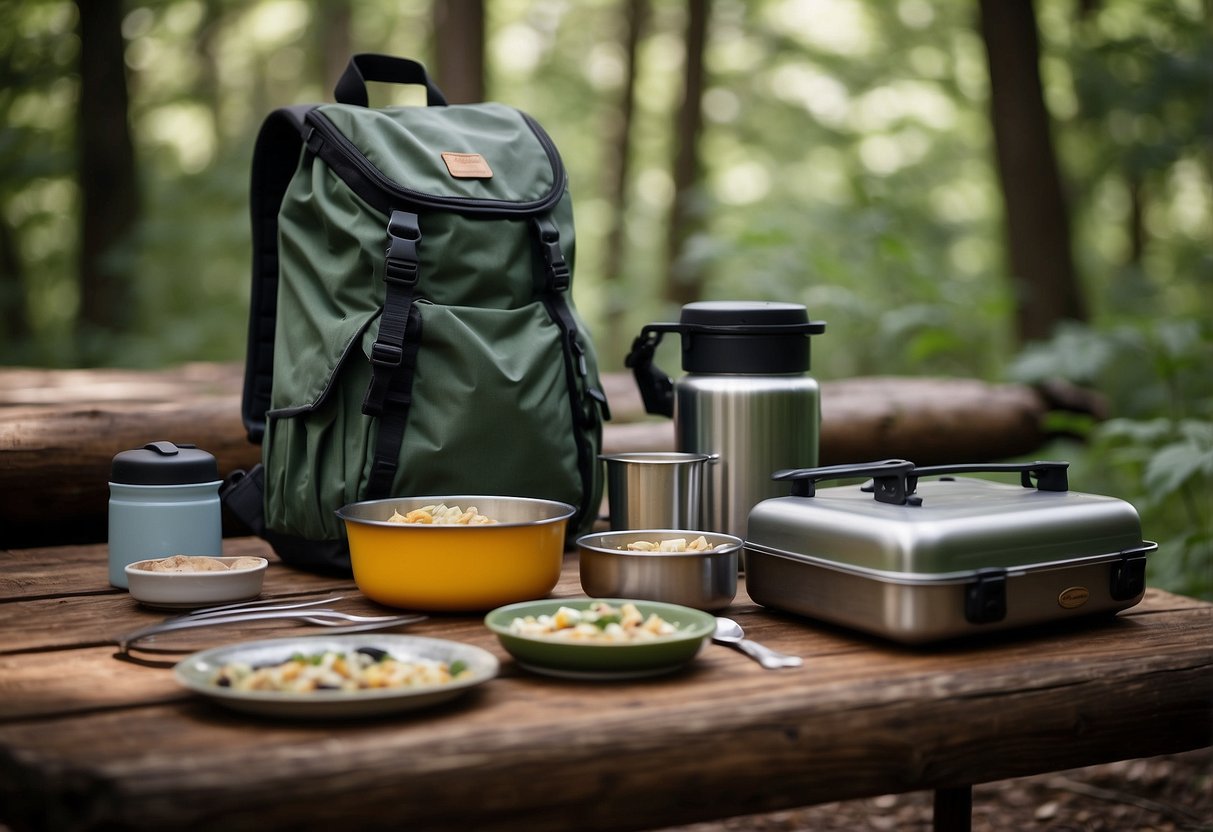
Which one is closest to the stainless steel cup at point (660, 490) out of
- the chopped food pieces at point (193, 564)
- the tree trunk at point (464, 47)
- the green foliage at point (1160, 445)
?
the chopped food pieces at point (193, 564)

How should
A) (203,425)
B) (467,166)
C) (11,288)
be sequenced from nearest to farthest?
(467,166), (203,425), (11,288)

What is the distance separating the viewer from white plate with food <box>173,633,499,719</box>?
3.84 ft

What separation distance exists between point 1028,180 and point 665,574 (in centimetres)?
491

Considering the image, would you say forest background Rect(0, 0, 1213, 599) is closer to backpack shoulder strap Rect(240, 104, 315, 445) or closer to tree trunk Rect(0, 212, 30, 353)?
tree trunk Rect(0, 212, 30, 353)

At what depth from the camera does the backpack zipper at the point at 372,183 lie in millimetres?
1923

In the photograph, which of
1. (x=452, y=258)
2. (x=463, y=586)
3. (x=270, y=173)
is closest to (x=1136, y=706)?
(x=463, y=586)

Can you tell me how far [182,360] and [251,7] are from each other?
494cm

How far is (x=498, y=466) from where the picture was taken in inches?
77.9

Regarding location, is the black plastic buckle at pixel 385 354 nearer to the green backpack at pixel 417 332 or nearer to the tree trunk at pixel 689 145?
the green backpack at pixel 417 332

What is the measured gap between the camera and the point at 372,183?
6.33 ft

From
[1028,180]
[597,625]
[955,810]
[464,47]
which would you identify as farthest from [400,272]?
[1028,180]

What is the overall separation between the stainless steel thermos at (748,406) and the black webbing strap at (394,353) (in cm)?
50

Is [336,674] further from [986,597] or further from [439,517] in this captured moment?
[986,597]

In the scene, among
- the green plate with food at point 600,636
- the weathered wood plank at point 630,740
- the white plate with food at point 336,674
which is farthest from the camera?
the green plate with food at point 600,636
